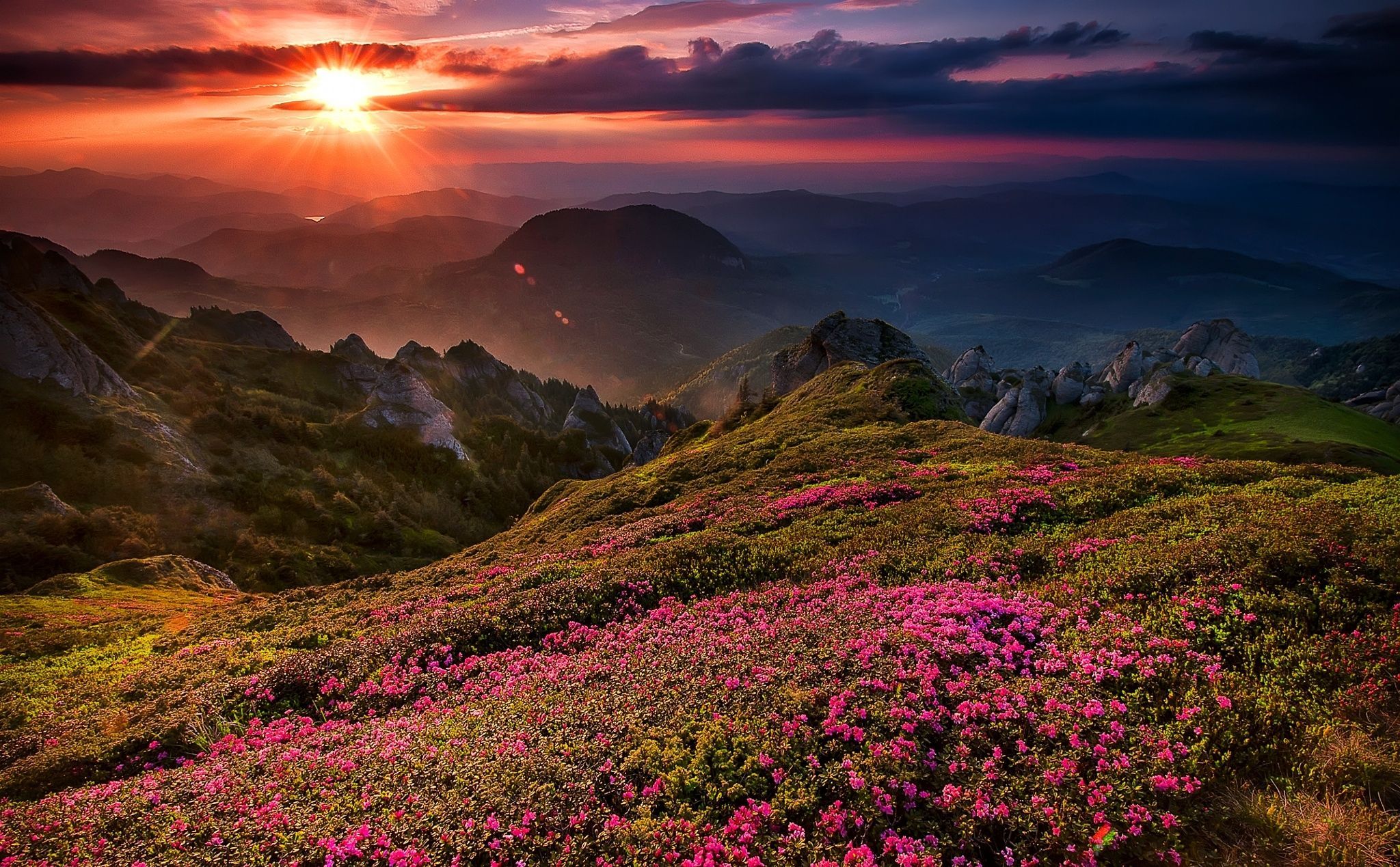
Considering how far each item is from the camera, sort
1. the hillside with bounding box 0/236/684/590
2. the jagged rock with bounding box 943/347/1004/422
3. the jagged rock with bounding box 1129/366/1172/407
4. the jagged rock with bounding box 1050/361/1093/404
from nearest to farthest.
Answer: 1. the hillside with bounding box 0/236/684/590
2. the jagged rock with bounding box 1129/366/1172/407
3. the jagged rock with bounding box 1050/361/1093/404
4. the jagged rock with bounding box 943/347/1004/422

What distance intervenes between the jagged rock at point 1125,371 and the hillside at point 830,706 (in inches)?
5286

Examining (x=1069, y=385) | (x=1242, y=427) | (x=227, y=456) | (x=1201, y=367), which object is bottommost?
(x=1069, y=385)

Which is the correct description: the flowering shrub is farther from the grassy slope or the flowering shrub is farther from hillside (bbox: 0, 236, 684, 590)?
the grassy slope

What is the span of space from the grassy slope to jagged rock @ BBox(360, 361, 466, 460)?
119811 millimetres

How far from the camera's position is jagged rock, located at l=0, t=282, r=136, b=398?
207 feet

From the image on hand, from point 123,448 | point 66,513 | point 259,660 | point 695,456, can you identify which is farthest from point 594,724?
point 123,448

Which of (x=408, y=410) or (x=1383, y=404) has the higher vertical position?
(x=408, y=410)

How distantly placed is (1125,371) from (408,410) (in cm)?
16001

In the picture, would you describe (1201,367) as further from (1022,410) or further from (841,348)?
(841,348)

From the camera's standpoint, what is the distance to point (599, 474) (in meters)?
138

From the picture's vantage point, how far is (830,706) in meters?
11.0

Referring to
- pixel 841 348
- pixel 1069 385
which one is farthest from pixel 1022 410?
pixel 841 348

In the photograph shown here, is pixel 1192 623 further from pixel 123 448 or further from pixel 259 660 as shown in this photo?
pixel 123 448

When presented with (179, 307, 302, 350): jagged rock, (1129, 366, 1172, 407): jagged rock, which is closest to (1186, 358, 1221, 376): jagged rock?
(1129, 366, 1172, 407): jagged rock
